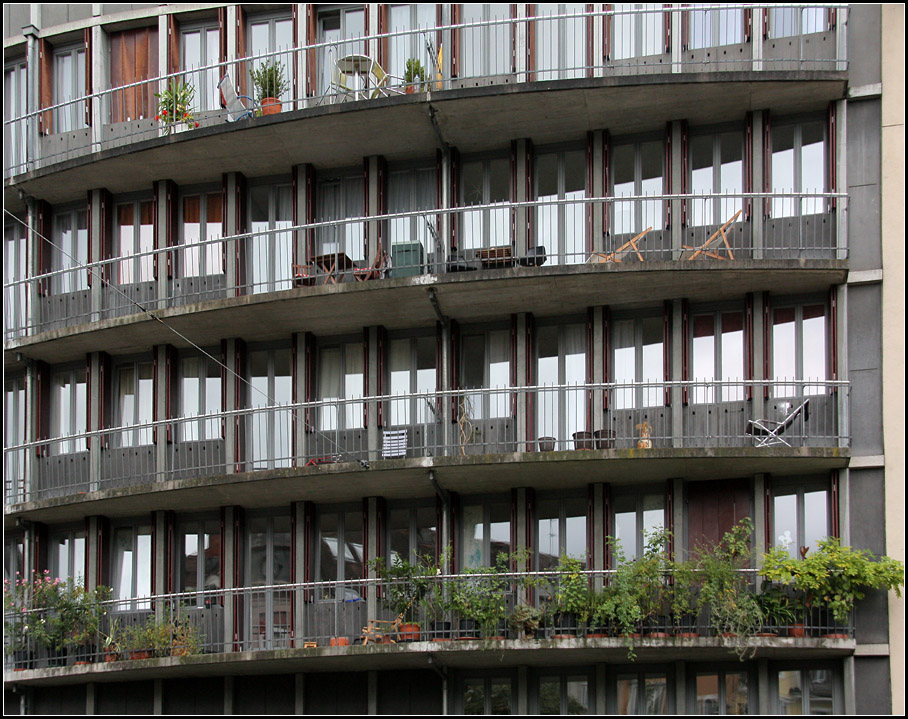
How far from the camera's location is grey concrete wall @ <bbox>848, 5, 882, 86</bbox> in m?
26.2

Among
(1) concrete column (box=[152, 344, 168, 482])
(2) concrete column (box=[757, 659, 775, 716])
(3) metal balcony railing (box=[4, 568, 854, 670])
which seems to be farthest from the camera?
(1) concrete column (box=[152, 344, 168, 482])

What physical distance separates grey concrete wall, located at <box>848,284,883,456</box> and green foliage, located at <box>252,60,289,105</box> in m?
10.7

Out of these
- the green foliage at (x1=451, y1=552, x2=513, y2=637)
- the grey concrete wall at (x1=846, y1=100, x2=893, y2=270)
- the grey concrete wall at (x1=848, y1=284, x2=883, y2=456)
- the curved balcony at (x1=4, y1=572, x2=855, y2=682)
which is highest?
the grey concrete wall at (x1=846, y1=100, x2=893, y2=270)

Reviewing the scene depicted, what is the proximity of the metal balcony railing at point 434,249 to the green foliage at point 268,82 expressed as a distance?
2.57 metres

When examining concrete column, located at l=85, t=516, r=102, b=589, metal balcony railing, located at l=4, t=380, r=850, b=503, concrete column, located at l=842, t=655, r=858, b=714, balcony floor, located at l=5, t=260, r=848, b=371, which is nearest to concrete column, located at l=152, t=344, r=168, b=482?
metal balcony railing, located at l=4, t=380, r=850, b=503

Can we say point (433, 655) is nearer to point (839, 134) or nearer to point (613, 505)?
point (613, 505)

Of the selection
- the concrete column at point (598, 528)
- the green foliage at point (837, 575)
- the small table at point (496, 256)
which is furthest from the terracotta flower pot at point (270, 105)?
the green foliage at point (837, 575)

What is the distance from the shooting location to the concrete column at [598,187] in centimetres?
2717

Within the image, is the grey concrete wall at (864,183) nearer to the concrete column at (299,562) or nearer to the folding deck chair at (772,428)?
the folding deck chair at (772,428)

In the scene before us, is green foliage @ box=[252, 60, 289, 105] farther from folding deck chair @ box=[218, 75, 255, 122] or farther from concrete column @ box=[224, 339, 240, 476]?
concrete column @ box=[224, 339, 240, 476]

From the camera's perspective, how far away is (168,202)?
29844 mm

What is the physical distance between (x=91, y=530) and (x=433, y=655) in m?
7.47

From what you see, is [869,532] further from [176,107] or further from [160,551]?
[176,107]

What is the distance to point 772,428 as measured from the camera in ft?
84.1
